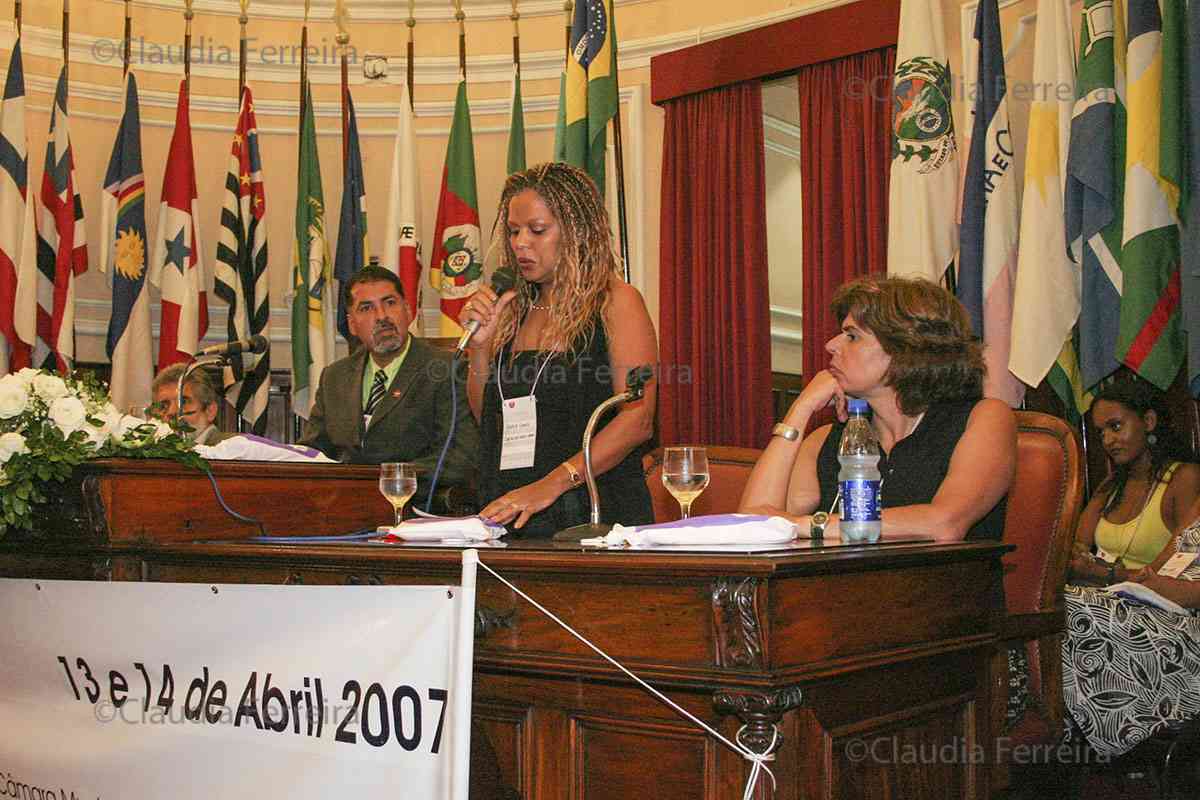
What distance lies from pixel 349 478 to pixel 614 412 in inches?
29.0

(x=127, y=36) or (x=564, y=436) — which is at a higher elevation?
(x=127, y=36)

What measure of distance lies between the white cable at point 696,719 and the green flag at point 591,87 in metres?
3.69

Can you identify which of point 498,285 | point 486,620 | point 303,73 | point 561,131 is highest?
point 303,73

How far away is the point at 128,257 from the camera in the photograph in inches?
237

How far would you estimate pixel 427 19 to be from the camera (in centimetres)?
655

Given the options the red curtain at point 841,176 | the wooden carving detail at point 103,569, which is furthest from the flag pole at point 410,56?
the wooden carving detail at point 103,569

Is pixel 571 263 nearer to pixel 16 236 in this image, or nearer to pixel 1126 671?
pixel 1126 671

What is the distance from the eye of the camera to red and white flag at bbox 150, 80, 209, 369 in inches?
236

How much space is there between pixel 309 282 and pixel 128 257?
33.6 inches

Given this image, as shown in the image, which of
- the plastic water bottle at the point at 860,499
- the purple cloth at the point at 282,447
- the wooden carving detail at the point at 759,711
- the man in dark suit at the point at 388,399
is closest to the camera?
the wooden carving detail at the point at 759,711

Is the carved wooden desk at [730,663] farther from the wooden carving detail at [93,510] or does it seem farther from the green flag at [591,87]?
the green flag at [591,87]

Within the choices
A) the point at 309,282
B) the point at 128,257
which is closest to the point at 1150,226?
the point at 309,282

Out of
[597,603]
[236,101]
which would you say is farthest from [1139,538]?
[236,101]

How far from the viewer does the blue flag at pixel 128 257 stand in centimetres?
595
